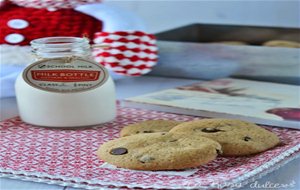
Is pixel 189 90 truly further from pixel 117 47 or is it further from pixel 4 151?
pixel 4 151

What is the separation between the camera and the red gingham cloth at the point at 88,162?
61cm

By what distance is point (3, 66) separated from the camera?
3.05 feet

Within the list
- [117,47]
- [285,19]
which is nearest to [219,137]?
[117,47]

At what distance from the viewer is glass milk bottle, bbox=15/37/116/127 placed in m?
0.80

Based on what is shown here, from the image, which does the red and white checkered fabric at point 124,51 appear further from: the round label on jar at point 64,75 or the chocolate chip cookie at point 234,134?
the chocolate chip cookie at point 234,134

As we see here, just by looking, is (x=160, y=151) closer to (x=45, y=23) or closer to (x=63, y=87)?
(x=63, y=87)

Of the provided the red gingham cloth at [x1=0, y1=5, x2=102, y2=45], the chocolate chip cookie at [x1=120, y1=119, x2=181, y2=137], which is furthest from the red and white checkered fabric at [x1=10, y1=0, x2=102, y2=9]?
the chocolate chip cookie at [x1=120, y1=119, x2=181, y2=137]

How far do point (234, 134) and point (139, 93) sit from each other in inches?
13.8

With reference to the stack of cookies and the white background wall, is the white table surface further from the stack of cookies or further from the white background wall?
the white background wall

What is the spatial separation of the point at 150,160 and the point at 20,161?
0.13 meters

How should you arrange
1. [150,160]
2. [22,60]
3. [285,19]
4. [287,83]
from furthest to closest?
1. [285,19]
2. [287,83]
3. [22,60]
4. [150,160]

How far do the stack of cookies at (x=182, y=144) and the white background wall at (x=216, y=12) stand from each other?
58 cm

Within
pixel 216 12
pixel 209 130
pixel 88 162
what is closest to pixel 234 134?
pixel 209 130

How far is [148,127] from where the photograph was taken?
764 millimetres
